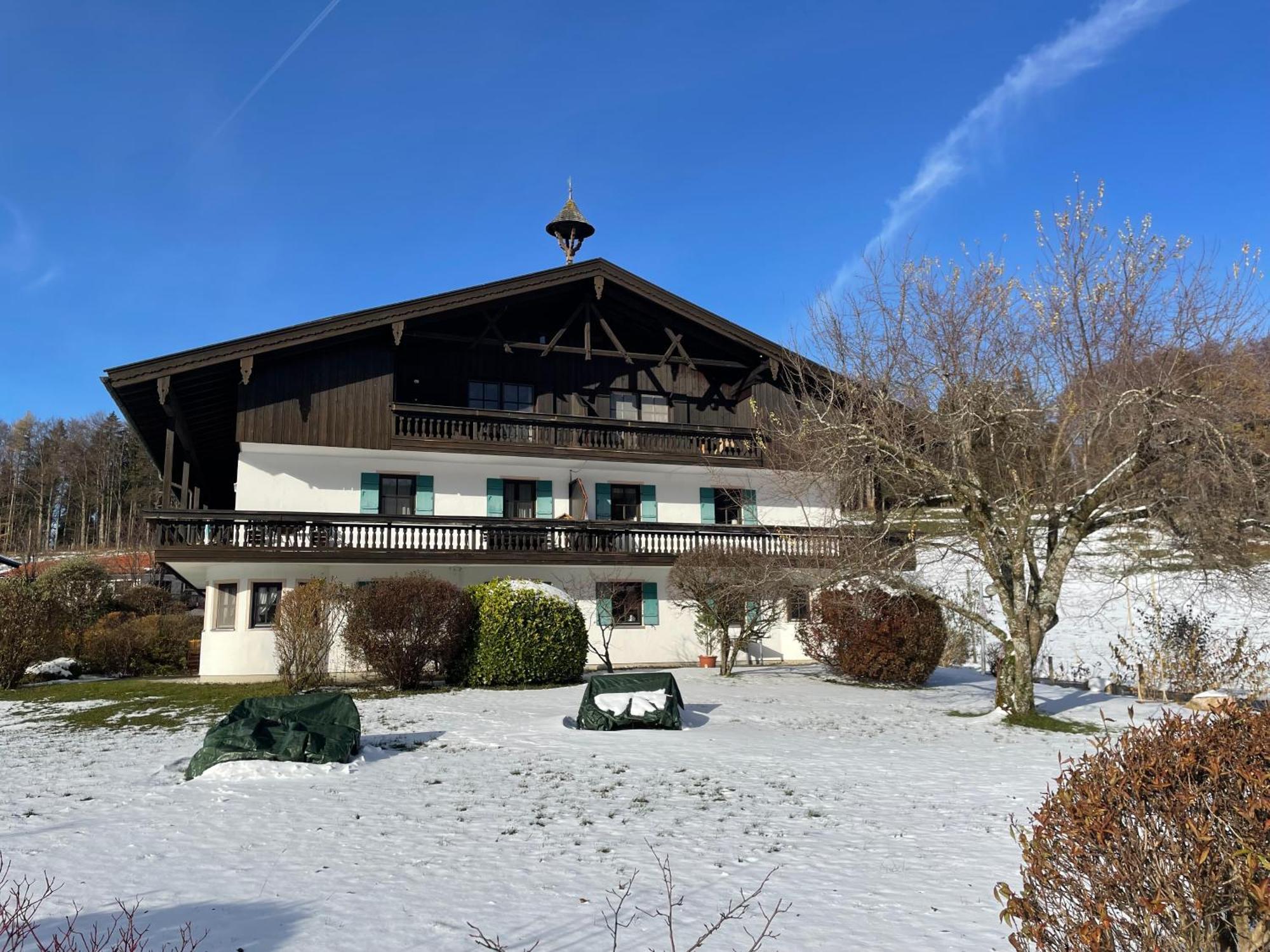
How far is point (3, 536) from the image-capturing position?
69.4m

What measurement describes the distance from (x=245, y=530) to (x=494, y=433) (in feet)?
22.1

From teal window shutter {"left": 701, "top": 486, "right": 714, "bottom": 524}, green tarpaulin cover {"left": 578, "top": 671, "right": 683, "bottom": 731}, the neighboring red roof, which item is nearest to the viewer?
green tarpaulin cover {"left": 578, "top": 671, "right": 683, "bottom": 731}

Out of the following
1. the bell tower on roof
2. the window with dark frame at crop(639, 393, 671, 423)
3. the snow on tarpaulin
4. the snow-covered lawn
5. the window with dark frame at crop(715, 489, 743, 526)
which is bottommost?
the snow-covered lawn

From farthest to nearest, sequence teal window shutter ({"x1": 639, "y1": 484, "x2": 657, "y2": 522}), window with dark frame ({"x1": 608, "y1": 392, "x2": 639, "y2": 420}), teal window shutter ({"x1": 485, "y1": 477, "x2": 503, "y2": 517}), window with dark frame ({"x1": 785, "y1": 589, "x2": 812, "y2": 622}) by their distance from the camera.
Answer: window with dark frame ({"x1": 608, "y1": 392, "x2": 639, "y2": 420}) < teal window shutter ({"x1": 639, "y1": 484, "x2": 657, "y2": 522}) < teal window shutter ({"x1": 485, "y1": 477, "x2": 503, "y2": 517}) < window with dark frame ({"x1": 785, "y1": 589, "x2": 812, "y2": 622})

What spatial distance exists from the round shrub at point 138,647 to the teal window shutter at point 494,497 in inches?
388

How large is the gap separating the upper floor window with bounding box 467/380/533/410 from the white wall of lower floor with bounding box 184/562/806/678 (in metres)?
4.87

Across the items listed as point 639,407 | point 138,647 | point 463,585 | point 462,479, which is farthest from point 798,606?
point 138,647

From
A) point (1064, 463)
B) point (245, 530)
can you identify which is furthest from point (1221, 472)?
point (245, 530)

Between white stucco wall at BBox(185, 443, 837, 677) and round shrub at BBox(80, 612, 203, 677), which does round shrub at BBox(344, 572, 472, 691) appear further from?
round shrub at BBox(80, 612, 203, 677)

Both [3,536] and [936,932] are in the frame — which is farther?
[3,536]

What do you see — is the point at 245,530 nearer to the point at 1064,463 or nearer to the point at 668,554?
the point at 668,554

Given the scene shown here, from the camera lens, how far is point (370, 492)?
77.4 ft

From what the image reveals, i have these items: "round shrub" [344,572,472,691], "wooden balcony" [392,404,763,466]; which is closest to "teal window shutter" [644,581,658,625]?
"wooden balcony" [392,404,763,466]

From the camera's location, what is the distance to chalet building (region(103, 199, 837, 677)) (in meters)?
21.9
